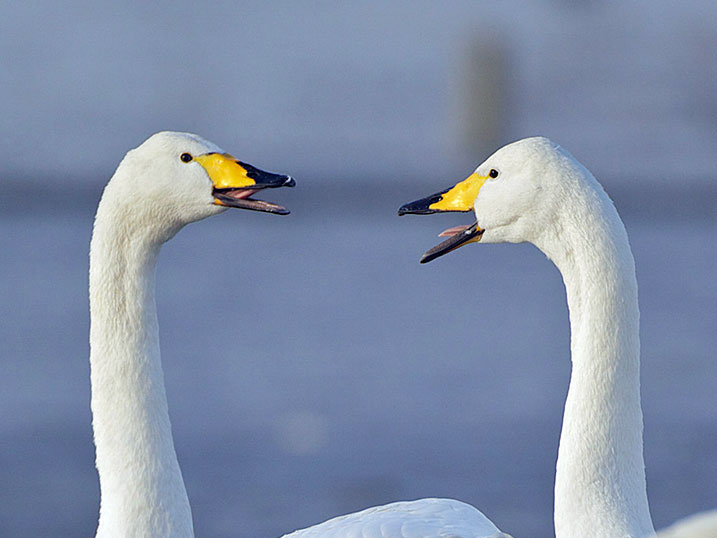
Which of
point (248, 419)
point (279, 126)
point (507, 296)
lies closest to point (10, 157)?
point (279, 126)

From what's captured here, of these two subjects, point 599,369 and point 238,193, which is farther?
point 238,193

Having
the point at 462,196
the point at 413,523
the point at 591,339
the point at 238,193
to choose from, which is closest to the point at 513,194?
the point at 462,196

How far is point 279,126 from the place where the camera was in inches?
943

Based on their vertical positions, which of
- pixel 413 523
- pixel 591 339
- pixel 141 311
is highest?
pixel 141 311

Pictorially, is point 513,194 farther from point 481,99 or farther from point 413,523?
point 481,99

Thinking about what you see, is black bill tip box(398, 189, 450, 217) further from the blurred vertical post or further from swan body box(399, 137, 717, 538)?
the blurred vertical post

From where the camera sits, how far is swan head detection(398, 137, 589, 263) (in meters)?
5.07

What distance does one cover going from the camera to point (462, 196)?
5.39 m

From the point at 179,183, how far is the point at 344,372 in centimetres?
702

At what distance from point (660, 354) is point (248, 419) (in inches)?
139

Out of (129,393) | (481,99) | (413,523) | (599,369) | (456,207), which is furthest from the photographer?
(481,99)

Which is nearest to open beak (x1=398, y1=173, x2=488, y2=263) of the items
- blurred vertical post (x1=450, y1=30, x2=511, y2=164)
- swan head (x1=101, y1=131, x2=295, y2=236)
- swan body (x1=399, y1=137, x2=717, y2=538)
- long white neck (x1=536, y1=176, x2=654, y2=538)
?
swan body (x1=399, y1=137, x2=717, y2=538)

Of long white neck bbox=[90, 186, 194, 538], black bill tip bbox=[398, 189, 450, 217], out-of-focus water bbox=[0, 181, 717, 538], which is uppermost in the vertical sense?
black bill tip bbox=[398, 189, 450, 217]

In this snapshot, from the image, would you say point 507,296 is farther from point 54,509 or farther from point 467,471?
point 54,509
